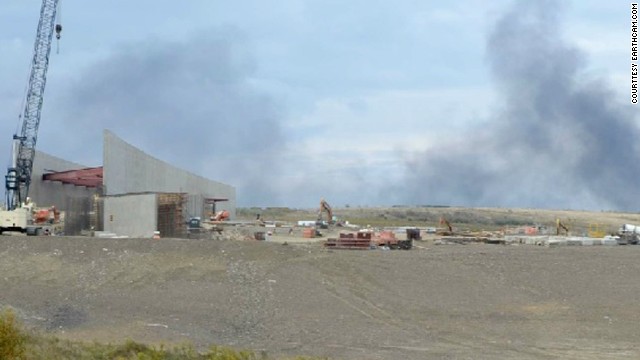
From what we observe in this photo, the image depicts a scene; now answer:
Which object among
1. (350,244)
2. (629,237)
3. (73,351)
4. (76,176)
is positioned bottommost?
(73,351)

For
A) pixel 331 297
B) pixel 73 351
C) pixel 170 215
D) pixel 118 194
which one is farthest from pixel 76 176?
pixel 73 351

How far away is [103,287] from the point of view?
120ft

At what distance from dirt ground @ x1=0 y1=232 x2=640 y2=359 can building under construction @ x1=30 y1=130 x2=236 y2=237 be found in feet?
33.7

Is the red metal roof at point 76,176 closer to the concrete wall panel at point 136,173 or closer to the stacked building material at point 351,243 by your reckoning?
the concrete wall panel at point 136,173

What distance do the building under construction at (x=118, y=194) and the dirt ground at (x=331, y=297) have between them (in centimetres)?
1027

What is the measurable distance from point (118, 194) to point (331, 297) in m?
26.7

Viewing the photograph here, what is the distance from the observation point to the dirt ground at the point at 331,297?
95.3 ft

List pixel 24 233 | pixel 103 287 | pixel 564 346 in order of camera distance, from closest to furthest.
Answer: pixel 564 346
pixel 103 287
pixel 24 233

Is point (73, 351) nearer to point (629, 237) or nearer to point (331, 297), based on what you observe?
point (331, 297)

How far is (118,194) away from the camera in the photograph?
58.3 meters

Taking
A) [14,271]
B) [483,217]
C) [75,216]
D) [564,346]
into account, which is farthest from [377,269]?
[483,217]

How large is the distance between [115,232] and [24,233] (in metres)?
5.04

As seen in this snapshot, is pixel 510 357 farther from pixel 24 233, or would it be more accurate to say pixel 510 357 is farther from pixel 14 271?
pixel 24 233

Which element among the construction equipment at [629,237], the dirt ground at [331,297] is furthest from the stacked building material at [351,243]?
the construction equipment at [629,237]
